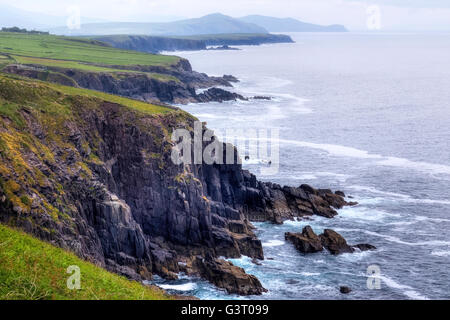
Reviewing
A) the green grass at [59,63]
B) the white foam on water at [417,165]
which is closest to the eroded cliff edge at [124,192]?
the white foam on water at [417,165]

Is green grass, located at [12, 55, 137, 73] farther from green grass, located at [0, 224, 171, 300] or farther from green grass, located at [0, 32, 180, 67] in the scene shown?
green grass, located at [0, 224, 171, 300]

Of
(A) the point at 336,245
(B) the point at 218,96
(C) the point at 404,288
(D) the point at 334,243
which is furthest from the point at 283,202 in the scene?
(B) the point at 218,96

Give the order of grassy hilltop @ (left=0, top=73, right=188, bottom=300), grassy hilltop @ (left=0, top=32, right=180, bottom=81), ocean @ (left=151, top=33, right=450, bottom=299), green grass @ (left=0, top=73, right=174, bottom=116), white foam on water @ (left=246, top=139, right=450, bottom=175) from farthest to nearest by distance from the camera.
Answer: grassy hilltop @ (left=0, top=32, right=180, bottom=81), white foam on water @ (left=246, top=139, right=450, bottom=175), green grass @ (left=0, top=73, right=174, bottom=116), ocean @ (left=151, top=33, right=450, bottom=299), grassy hilltop @ (left=0, top=73, right=188, bottom=300)

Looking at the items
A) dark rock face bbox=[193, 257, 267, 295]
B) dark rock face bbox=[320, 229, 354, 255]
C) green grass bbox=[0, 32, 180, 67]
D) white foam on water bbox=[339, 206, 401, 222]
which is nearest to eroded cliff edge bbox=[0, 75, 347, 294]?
dark rock face bbox=[193, 257, 267, 295]

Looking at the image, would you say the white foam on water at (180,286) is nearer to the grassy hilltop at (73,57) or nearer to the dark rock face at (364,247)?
the dark rock face at (364,247)

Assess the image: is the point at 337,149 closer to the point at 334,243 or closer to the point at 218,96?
the point at 334,243
